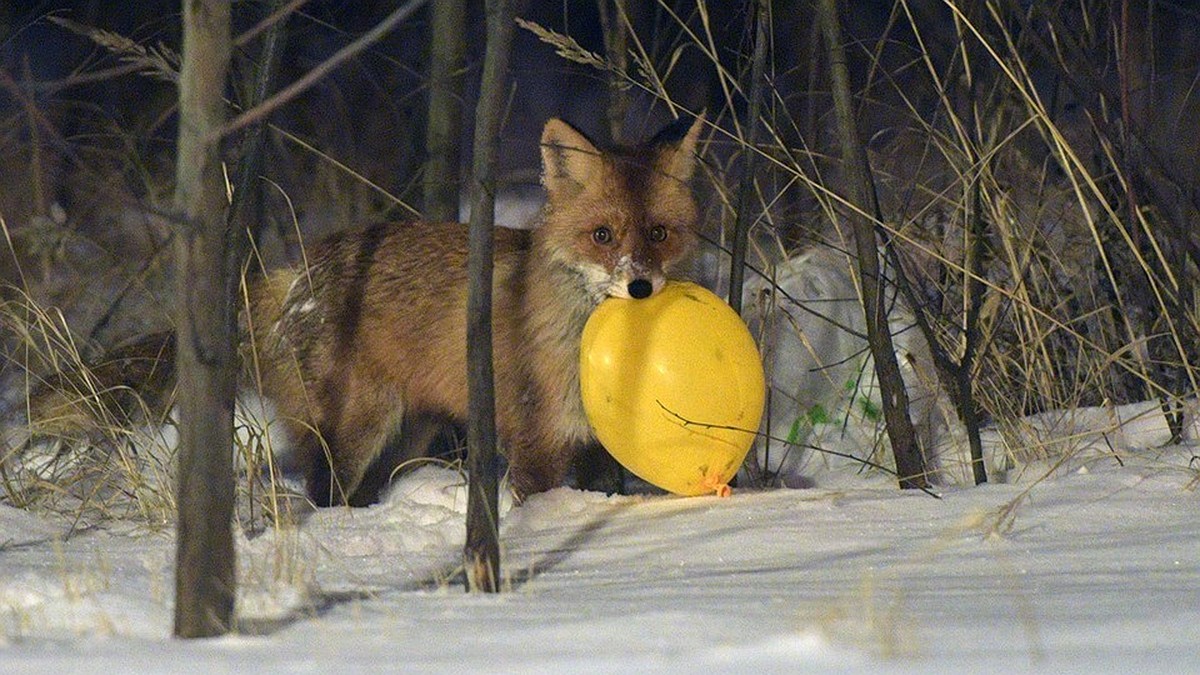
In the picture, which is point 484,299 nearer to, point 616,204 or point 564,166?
point 616,204

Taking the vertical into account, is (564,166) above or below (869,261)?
above

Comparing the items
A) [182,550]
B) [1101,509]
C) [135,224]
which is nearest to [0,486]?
[182,550]

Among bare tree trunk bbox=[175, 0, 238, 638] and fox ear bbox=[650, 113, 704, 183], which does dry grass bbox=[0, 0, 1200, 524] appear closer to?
fox ear bbox=[650, 113, 704, 183]

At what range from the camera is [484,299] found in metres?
3.69

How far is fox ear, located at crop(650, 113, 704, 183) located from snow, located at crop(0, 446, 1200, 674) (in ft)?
4.13

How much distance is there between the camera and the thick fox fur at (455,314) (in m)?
5.39

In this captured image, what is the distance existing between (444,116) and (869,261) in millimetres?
2773

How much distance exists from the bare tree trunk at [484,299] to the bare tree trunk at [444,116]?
308cm

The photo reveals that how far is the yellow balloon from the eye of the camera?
486cm

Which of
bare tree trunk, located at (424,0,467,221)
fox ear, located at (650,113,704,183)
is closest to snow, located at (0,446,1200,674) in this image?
fox ear, located at (650,113,704,183)

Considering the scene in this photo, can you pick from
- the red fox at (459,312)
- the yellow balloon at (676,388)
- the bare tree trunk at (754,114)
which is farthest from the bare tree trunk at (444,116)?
the yellow balloon at (676,388)

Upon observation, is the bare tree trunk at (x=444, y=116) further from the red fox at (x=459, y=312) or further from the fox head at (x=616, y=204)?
the fox head at (x=616, y=204)

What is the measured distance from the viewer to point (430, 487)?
5.58 meters

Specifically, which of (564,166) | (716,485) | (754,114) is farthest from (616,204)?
(716,485)
